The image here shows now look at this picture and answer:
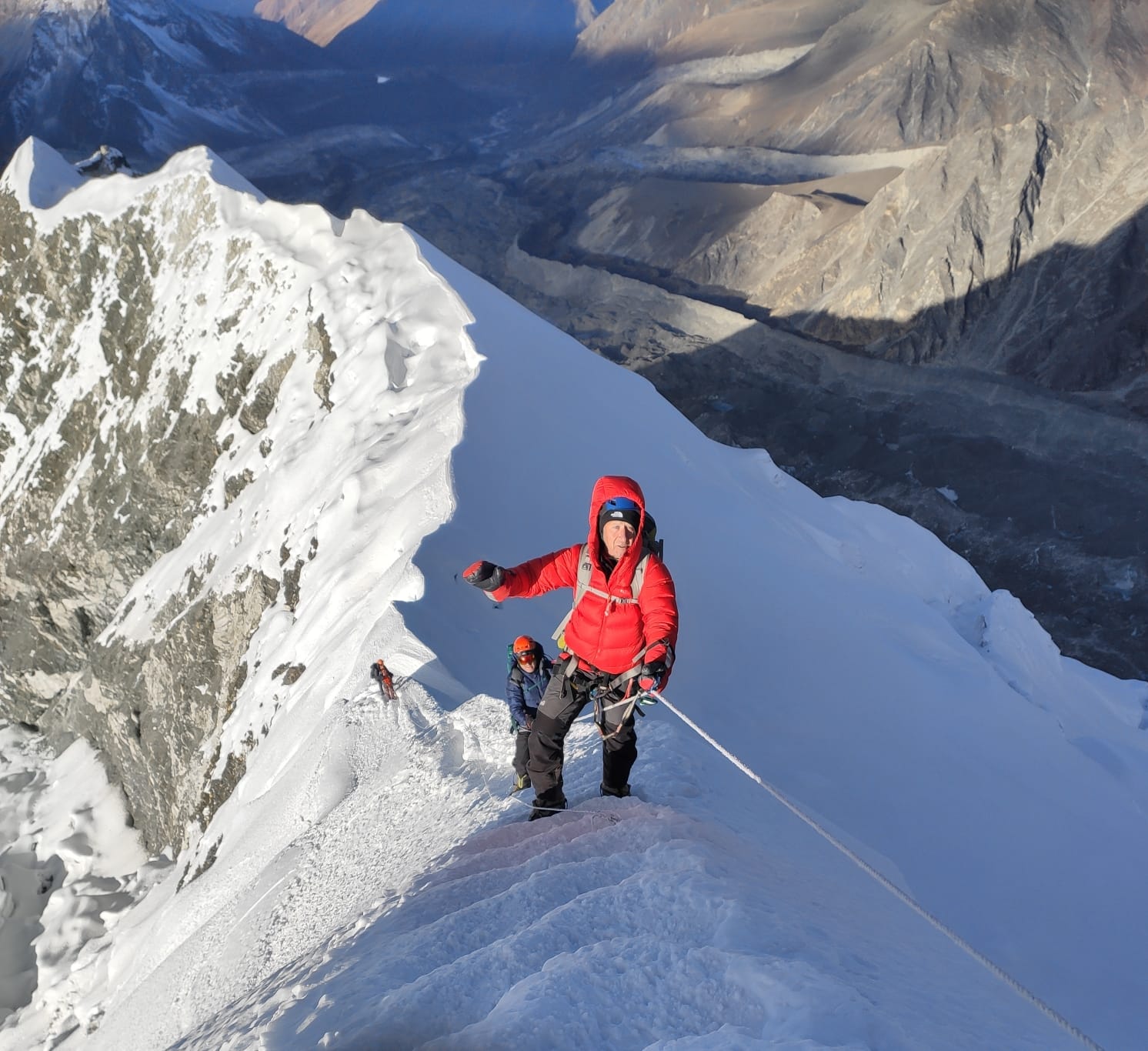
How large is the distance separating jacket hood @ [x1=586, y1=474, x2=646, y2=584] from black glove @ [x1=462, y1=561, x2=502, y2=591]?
0.58m

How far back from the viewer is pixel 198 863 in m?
9.82

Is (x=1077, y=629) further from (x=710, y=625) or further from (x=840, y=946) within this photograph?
(x=840, y=946)

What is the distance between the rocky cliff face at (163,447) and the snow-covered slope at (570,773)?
0.79ft

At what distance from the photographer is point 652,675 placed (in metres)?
4.66

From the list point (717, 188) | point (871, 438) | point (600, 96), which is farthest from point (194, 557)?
point (600, 96)

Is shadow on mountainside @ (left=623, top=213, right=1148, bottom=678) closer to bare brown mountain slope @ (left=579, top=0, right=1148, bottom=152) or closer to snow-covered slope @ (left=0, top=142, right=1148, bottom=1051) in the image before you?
snow-covered slope @ (left=0, top=142, right=1148, bottom=1051)

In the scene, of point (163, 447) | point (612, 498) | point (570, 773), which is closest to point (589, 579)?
point (612, 498)

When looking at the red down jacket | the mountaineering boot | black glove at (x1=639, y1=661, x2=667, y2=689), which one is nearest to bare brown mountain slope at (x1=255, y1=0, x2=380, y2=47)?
the red down jacket

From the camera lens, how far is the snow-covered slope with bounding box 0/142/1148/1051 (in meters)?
3.94

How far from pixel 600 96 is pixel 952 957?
11888 centimetres

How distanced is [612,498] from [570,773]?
2.24 meters

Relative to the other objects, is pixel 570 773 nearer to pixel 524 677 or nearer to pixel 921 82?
pixel 524 677

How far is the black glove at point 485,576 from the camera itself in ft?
16.2

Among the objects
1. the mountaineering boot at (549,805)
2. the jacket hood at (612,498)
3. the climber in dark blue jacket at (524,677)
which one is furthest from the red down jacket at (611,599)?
the mountaineering boot at (549,805)
